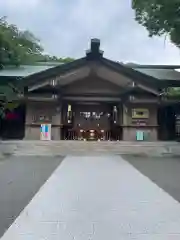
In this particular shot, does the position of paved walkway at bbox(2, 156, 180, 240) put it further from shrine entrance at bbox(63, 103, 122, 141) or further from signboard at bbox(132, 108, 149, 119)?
shrine entrance at bbox(63, 103, 122, 141)

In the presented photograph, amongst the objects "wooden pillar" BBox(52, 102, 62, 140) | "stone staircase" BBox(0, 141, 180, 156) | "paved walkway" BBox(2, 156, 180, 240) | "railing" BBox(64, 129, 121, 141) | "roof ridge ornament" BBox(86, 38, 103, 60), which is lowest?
"paved walkway" BBox(2, 156, 180, 240)

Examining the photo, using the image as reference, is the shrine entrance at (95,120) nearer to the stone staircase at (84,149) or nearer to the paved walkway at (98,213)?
the stone staircase at (84,149)

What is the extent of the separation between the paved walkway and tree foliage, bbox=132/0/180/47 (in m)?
14.3

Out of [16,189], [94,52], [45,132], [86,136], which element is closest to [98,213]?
[16,189]

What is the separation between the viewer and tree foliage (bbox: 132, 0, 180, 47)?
20.2 m

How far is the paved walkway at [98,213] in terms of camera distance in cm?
431

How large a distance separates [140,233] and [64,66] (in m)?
18.8

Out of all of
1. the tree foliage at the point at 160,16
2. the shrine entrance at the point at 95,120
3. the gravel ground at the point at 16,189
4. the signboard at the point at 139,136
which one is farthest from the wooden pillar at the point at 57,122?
the gravel ground at the point at 16,189

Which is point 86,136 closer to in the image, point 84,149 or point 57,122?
point 57,122

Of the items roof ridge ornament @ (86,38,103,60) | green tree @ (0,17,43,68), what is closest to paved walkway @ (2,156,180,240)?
roof ridge ornament @ (86,38,103,60)

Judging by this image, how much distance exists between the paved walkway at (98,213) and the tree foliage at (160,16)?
46.8ft

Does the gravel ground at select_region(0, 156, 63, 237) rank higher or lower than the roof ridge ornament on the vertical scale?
lower

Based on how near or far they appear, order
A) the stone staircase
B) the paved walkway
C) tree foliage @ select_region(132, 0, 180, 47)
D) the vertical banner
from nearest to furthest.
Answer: the paved walkway, the stone staircase, tree foliage @ select_region(132, 0, 180, 47), the vertical banner

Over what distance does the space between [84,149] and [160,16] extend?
366 inches
